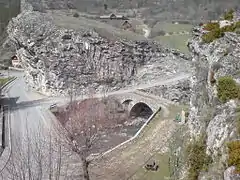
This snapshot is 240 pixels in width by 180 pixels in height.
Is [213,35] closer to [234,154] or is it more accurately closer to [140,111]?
[234,154]

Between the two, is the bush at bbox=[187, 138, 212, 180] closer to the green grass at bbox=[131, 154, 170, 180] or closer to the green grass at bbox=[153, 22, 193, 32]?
the green grass at bbox=[131, 154, 170, 180]

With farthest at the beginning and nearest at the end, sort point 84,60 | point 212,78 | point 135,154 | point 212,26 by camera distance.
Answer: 1. point 84,60
2. point 135,154
3. point 212,26
4. point 212,78

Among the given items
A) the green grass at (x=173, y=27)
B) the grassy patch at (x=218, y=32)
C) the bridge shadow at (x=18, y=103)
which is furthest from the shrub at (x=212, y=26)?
the green grass at (x=173, y=27)

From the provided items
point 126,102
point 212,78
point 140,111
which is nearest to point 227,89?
point 212,78

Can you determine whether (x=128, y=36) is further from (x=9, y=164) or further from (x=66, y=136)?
(x=9, y=164)

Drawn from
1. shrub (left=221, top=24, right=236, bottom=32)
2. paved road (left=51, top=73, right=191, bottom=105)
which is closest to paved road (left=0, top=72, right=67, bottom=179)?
paved road (left=51, top=73, right=191, bottom=105)

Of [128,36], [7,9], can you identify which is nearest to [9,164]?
[128,36]
